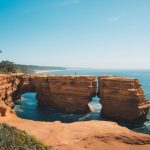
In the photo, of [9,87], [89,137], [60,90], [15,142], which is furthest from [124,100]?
[15,142]

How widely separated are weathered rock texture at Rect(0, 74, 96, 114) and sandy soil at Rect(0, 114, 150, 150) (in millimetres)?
25478

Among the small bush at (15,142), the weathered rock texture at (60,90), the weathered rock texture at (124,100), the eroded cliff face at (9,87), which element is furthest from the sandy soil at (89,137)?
the weathered rock texture at (60,90)

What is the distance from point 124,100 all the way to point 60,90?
12.9 metres

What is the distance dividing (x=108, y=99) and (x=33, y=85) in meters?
17.2

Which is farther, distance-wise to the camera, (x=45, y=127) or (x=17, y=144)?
(x=45, y=127)

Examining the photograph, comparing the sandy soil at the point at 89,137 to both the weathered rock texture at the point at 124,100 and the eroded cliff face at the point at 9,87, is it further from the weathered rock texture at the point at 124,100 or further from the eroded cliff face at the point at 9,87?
the eroded cliff face at the point at 9,87

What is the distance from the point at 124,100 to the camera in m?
44.7

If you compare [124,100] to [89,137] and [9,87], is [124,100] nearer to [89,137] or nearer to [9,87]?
[9,87]

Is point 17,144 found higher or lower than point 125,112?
higher

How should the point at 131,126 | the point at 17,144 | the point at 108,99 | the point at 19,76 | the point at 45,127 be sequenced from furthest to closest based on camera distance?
the point at 19,76 < the point at 108,99 < the point at 131,126 < the point at 45,127 < the point at 17,144

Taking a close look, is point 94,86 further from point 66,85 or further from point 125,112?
point 125,112

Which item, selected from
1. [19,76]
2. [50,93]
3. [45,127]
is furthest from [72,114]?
[45,127]

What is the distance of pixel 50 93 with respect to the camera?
174 ft

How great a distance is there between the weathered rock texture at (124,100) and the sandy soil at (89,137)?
69.3 ft
